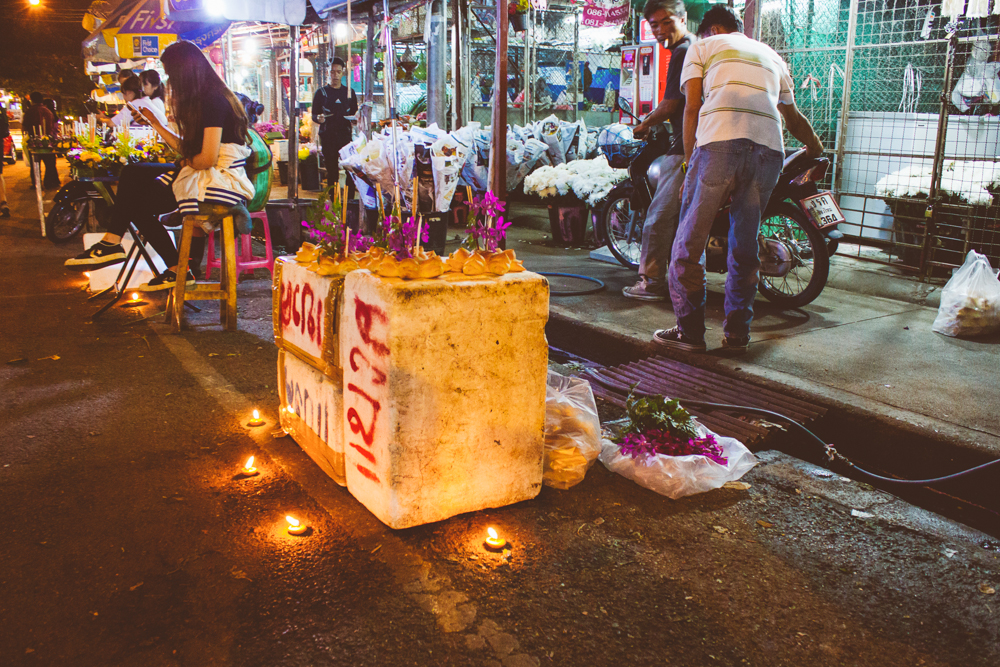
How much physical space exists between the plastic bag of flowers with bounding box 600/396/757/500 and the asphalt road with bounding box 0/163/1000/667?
83 millimetres

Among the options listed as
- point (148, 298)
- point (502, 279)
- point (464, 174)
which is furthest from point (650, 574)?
point (464, 174)

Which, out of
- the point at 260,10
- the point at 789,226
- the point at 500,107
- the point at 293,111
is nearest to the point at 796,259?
the point at 789,226

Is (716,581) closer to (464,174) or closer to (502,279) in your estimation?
(502,279)

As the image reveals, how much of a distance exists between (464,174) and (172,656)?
9.33 metres

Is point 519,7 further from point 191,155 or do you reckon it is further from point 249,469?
point 249,469

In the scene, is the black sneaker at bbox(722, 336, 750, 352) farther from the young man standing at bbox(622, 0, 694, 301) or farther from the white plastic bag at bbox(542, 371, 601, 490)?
the white plastic bag at bbox(542, 371, 601, 490)

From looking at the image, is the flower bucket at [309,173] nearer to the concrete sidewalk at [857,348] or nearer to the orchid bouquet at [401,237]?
the concrete sidewalk at [857,348]

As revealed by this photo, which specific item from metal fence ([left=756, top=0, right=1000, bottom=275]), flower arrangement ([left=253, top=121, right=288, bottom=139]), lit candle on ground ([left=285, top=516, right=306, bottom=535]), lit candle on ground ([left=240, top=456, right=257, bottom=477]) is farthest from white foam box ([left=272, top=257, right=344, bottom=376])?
flower arrangement ([left=253, top=121, right=288, bottom=139])

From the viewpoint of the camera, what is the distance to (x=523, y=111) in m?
15.9

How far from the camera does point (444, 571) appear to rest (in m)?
2.65

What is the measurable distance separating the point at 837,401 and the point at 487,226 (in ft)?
7.36

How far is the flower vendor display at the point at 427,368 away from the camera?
107 inches

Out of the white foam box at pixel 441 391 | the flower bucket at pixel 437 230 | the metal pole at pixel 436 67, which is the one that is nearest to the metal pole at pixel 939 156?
the flower bucket at pixel 437 230

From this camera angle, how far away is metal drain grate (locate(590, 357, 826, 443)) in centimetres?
396
